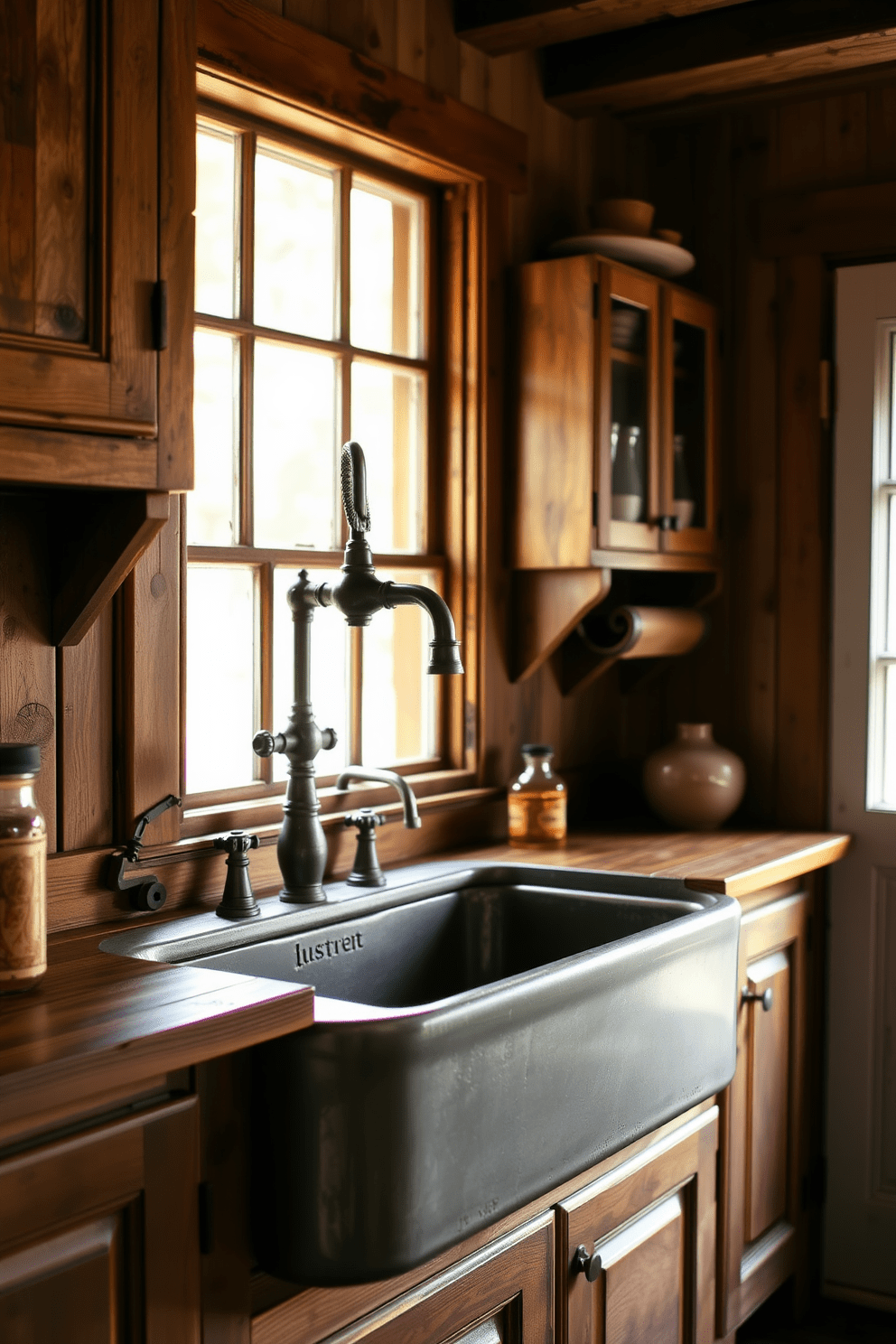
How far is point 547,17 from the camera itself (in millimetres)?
2398

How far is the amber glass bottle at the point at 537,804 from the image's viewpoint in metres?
2.51

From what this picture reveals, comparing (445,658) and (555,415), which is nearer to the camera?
(445,658)

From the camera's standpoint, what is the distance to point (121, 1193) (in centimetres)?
119

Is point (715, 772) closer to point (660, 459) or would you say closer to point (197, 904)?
point (660, 459)

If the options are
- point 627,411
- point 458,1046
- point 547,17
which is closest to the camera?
point 458,1046

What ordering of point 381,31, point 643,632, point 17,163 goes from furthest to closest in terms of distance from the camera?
1. point 643,632
2. point 381,31
3. point 17,163

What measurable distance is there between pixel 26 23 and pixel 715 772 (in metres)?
1.96

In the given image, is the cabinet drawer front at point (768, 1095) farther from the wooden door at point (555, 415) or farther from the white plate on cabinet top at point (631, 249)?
the white plate on cabinet top at point (631, 249)

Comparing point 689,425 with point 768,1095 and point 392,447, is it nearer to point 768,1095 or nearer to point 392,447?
point 392,447

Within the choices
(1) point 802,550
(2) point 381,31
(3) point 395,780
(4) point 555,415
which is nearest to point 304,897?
(3) point 395,780

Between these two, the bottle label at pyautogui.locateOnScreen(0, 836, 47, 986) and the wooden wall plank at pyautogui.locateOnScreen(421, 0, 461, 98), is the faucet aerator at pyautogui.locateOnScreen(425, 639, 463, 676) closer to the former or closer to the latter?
the bottle label at pyautogui.locateOnScreen(0, 836, 47, 986)

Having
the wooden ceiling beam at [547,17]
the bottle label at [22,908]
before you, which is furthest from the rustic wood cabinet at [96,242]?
the wooden ceiling beam at [547,17]

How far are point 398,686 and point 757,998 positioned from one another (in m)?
0.88

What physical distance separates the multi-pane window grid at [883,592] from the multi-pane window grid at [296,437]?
997 millimetres
